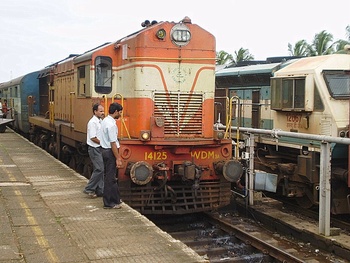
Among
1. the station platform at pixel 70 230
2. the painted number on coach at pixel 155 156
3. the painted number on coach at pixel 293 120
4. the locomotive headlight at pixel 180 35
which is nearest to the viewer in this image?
the station platform at pixel 70 230

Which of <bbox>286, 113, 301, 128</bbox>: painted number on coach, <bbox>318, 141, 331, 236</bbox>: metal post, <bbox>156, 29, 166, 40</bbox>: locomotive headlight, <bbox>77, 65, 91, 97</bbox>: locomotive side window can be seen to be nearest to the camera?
<bbox>318, 141, 331, 236</bbox>: metal post

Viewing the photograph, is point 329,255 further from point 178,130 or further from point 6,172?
point 6,172

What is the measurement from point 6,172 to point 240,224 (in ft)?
17.7

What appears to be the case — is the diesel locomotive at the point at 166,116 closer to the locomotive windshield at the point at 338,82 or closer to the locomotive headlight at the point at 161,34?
the locomotive headlight at the point at 161,34

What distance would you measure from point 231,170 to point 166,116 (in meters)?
1.51

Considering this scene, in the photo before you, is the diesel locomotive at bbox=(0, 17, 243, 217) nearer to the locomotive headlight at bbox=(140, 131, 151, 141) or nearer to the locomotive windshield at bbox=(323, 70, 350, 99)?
the locomotive headlight at bbox=(140, 131, 151, 141)

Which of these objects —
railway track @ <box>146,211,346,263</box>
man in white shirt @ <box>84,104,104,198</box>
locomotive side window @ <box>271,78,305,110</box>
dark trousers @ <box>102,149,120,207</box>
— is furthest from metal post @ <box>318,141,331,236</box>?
man in white shirt @ <box>84,104,104,198</box>

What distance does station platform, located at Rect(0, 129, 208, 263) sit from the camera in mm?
5133

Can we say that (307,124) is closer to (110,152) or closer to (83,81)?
(110,152)

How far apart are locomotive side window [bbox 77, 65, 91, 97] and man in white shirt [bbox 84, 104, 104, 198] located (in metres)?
1.31

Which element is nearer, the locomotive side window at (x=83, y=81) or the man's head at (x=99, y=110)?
the man's head at (x=99, y=110)

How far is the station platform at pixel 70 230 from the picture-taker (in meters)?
5.13

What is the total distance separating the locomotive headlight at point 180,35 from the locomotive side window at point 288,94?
2711 millimetres

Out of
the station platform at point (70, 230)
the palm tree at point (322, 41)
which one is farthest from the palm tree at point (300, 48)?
the station platform at point (70, 230)
